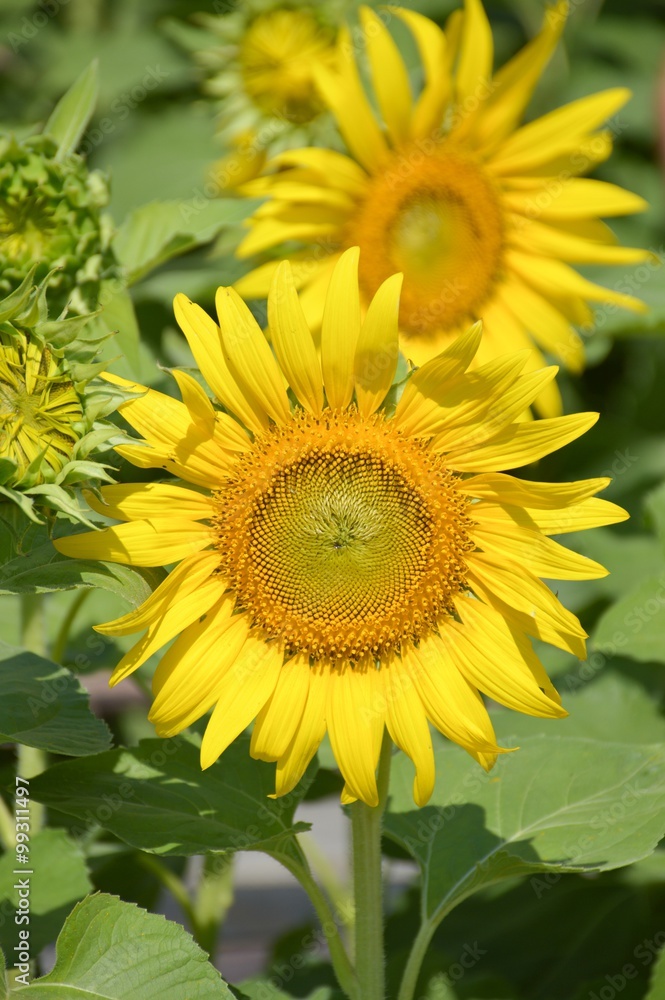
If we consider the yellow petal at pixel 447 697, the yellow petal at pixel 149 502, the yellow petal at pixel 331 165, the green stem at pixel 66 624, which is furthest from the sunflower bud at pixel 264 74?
the yellow petal at pixel 447 697

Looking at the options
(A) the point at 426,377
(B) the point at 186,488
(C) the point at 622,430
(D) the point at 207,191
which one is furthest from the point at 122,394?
(C) the point at 622,430

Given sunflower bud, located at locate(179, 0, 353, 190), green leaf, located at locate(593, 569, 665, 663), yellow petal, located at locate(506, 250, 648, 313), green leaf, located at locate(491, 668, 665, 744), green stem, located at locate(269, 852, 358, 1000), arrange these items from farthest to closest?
sunflower bud, located at locate(179, 0, 353, 190) < yellow petal, located at locate(506, 250, 648, 313) < green leaf, located at locate(491, 668, 665, 744) < green leaf, located at locate(593, 569, 665, 663) < green stem, located at locate(269, 852, 358, 1000)

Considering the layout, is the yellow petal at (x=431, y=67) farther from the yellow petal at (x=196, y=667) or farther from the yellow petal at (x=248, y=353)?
the yellow petal at (x=196, y=667)

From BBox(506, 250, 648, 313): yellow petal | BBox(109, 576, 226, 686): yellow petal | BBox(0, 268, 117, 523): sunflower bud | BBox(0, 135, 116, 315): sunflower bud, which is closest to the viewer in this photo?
BBox(0, 268, 117, 523): sunflower bud

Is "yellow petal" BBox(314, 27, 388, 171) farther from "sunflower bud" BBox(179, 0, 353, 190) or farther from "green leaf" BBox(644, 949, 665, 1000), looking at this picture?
"green leaf" BBox(644, 949, 665, 1000)

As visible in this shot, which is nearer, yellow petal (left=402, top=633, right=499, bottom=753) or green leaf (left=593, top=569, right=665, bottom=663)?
yellow petal (left=402, top=633, right=499, bottom=753)

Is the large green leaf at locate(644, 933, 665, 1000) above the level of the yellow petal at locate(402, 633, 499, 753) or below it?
below

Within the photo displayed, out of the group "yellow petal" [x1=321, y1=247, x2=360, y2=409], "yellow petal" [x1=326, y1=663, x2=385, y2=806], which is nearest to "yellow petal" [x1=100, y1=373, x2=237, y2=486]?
"yellow petal" [x1=321, y1=247, x2=360, y2=409]
